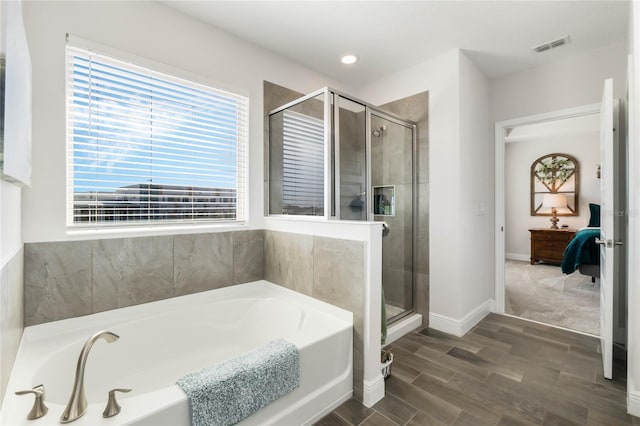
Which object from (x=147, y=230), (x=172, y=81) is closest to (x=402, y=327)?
(x=147, y=230)

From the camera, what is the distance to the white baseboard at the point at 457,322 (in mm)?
2771

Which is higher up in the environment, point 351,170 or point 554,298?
point 351,170

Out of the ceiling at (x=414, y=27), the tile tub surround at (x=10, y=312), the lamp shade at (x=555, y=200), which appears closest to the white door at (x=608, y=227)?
the ceiling at (x=414, y=27)

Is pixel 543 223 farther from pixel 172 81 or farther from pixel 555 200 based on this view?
pixel 172 81

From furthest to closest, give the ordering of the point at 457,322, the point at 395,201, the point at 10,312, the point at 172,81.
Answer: the point at 395,201 < the point at 457,322 < the point at 172,81 < the point at 10,312

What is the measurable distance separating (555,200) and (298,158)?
18.5 ft

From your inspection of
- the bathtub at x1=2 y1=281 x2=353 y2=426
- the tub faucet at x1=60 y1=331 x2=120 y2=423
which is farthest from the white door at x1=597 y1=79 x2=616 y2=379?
the tub faucet at x1=60 y1=331 x2=120 y2=423

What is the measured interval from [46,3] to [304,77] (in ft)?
6.50

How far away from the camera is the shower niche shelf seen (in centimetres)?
278

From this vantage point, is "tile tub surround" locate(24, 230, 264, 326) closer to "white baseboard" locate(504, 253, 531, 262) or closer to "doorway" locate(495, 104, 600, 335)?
"doorway" locate(495, 104, 600, 335)

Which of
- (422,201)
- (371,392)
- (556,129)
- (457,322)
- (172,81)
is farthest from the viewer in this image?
(556,129)

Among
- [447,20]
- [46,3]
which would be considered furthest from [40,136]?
[447,20]

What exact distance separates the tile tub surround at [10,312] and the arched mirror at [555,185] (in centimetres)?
728

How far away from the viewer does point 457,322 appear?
2773 mm
